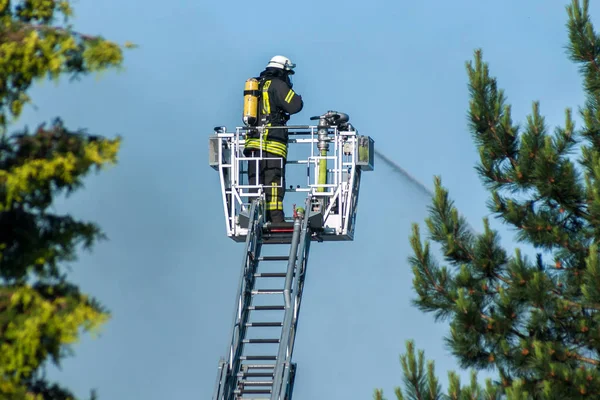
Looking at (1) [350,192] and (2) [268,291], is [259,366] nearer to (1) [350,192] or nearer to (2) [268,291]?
(2) [268,291]

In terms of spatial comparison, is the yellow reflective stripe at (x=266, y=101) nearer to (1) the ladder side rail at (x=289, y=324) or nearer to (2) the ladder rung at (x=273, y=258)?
(1) the ladder side rail at (x=289, y=324)

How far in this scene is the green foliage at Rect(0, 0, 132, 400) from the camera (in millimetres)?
8883

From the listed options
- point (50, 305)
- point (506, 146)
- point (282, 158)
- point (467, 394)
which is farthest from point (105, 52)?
point (282, 158)

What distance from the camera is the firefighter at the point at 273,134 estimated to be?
18.4 meters

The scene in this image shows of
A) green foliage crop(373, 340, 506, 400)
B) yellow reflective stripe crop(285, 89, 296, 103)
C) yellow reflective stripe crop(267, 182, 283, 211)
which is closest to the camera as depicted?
green foliage crop(373, 340, 506, 400)

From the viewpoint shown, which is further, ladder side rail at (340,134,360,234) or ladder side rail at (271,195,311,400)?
ladder side rail at (340,134,360,234)

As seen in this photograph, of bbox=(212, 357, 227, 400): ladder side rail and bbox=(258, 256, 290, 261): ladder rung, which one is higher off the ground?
bbox=(258, 256, 290, 261): ladder rung

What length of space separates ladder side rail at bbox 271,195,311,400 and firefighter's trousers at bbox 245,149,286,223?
0.48m

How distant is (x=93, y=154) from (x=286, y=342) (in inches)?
310

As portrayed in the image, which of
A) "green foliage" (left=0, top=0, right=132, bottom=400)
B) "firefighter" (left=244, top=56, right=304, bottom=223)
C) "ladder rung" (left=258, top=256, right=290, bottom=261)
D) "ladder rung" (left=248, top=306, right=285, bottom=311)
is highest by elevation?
"firefighter" (left=244, top=56, right=304, bottom=223)

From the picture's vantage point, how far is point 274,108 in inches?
730

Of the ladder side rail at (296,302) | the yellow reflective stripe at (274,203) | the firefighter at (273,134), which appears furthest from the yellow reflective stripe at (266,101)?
the ladder side rail at (296,302)

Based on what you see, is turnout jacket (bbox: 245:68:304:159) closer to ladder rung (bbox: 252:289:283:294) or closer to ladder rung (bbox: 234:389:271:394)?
ladder rung (bbox: 252:289:283:294)

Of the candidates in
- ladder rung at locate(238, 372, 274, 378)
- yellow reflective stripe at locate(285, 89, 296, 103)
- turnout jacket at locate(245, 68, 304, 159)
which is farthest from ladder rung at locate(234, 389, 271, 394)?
yellow reflective stripe at locate(285, 89, 296, 103)
